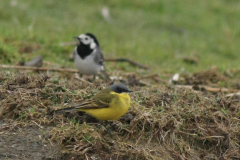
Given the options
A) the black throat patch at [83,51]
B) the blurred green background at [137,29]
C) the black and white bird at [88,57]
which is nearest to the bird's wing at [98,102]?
the black and white bird at [88,57]

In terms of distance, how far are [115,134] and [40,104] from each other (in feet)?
3.47

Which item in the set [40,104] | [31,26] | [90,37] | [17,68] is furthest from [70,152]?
[31,26]

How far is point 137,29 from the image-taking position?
13.9 meters

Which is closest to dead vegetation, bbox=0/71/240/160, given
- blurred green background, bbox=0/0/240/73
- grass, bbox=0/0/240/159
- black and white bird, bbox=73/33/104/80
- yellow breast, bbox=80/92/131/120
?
grass, bbox=0/0/240/159

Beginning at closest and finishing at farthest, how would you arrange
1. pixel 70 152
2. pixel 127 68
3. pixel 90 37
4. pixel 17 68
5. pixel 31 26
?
pixel 70 152 → pixel 17 68 → pixel 90 37 → pixel 127 68 → pixel 31 26

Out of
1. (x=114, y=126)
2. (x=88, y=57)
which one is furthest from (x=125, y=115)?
(x=88, y=57)

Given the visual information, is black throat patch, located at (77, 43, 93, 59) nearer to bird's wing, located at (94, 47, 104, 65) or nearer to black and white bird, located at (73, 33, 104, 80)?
black and white bird, located at (73, 33, 104, 80)

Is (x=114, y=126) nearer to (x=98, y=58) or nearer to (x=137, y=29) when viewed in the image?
(x=98, y=58)

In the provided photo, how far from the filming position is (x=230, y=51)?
1318 centimetres

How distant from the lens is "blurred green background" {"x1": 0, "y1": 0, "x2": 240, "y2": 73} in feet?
36.1

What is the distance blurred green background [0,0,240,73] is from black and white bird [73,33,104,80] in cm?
119

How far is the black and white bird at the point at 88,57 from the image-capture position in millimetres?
8609

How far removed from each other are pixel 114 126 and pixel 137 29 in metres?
8.74

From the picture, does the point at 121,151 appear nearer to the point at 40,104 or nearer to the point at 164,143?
the point at 164,143
